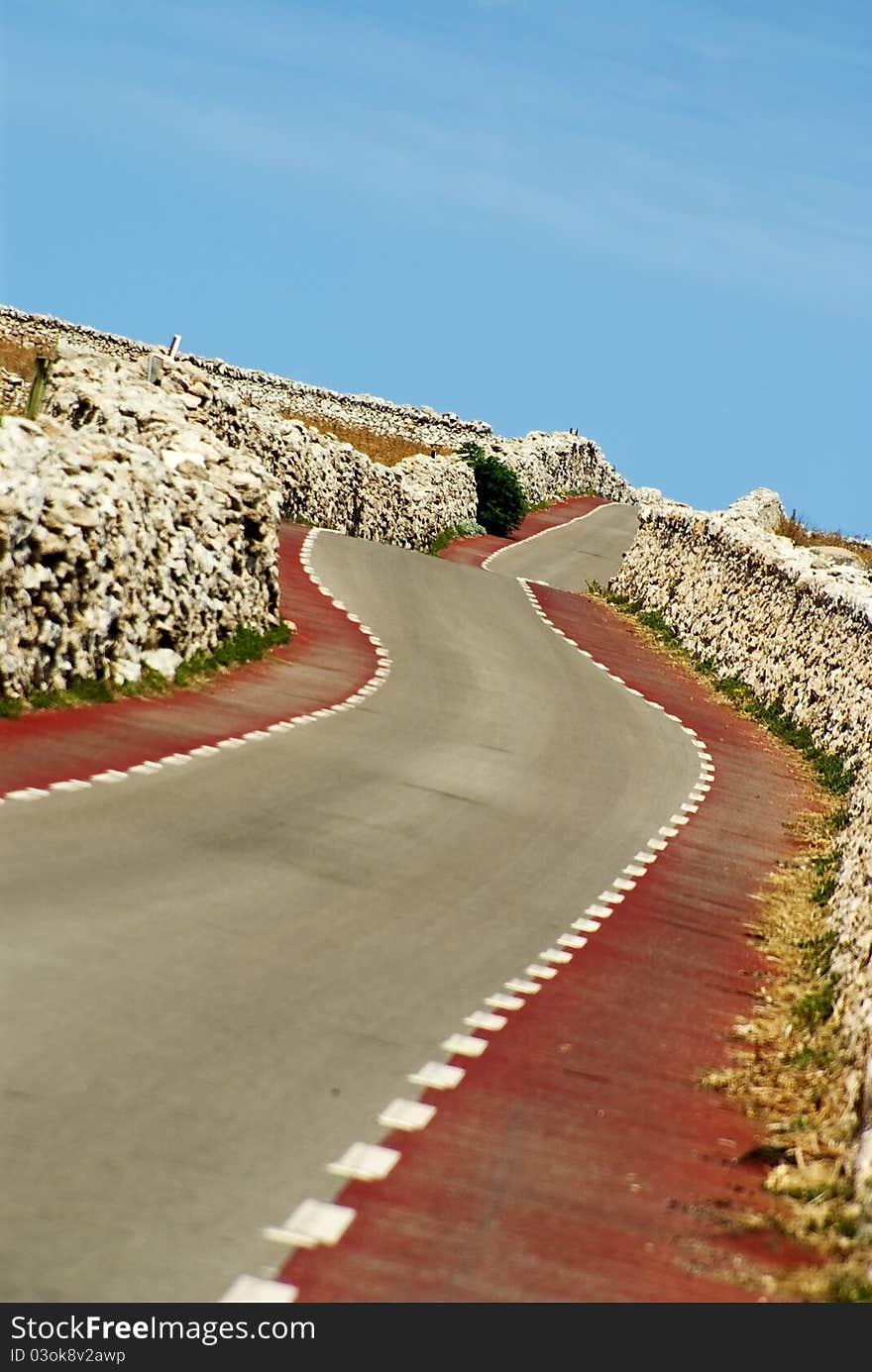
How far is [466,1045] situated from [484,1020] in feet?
2.32

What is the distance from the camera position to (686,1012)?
1369cm

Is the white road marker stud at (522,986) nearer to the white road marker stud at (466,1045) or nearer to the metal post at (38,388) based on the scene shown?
the white road marker stud at (466,1045)

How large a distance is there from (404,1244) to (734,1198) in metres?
2.38

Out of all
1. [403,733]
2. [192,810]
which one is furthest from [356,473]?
[192,810]

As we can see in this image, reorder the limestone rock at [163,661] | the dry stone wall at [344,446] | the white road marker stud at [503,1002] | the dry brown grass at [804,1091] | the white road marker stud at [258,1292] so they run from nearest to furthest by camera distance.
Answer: the white road marker stud at [258,1292] → the dry brown grass at [804,1091] → the white road marker stud at [503,1002] → the limestone rock at [163,661] → the dry stone wall at [344,446]

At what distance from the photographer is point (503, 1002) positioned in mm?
12703

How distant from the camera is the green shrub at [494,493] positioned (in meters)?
67.6

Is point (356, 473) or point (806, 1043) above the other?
point (356, 473)

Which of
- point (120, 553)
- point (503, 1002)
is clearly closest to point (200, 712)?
point (120, 553)

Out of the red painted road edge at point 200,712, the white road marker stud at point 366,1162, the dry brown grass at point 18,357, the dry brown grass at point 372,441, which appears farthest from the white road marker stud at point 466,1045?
the dry brown grass at point 372,441

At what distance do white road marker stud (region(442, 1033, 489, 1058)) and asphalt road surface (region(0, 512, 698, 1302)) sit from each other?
0.42 ft

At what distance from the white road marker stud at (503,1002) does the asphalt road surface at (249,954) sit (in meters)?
0.12

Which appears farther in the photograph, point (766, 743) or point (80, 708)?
point (766, 743)
